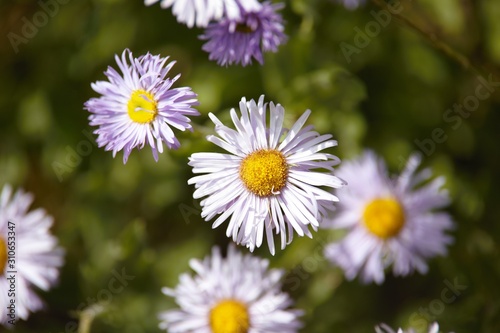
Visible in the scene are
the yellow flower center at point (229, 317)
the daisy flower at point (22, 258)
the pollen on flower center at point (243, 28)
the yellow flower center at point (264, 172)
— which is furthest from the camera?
the daisy flower at point (22, 258)

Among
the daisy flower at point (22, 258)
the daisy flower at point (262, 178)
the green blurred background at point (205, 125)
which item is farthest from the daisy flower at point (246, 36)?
the daisy flower at point (22, 258)

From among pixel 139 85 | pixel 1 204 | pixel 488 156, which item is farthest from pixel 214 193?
pixel 488 156

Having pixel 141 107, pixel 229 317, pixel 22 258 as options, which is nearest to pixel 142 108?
pixel 141 107

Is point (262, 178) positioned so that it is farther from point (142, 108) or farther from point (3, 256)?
point (3, 256)

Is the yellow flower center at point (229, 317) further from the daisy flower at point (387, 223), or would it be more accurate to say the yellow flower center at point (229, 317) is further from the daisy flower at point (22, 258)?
the daisy flower at point (22, 258)

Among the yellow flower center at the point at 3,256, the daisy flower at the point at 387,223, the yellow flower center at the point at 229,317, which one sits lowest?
the yellow flower center at the point at 229,317

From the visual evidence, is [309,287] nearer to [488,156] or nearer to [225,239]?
[225,239]
